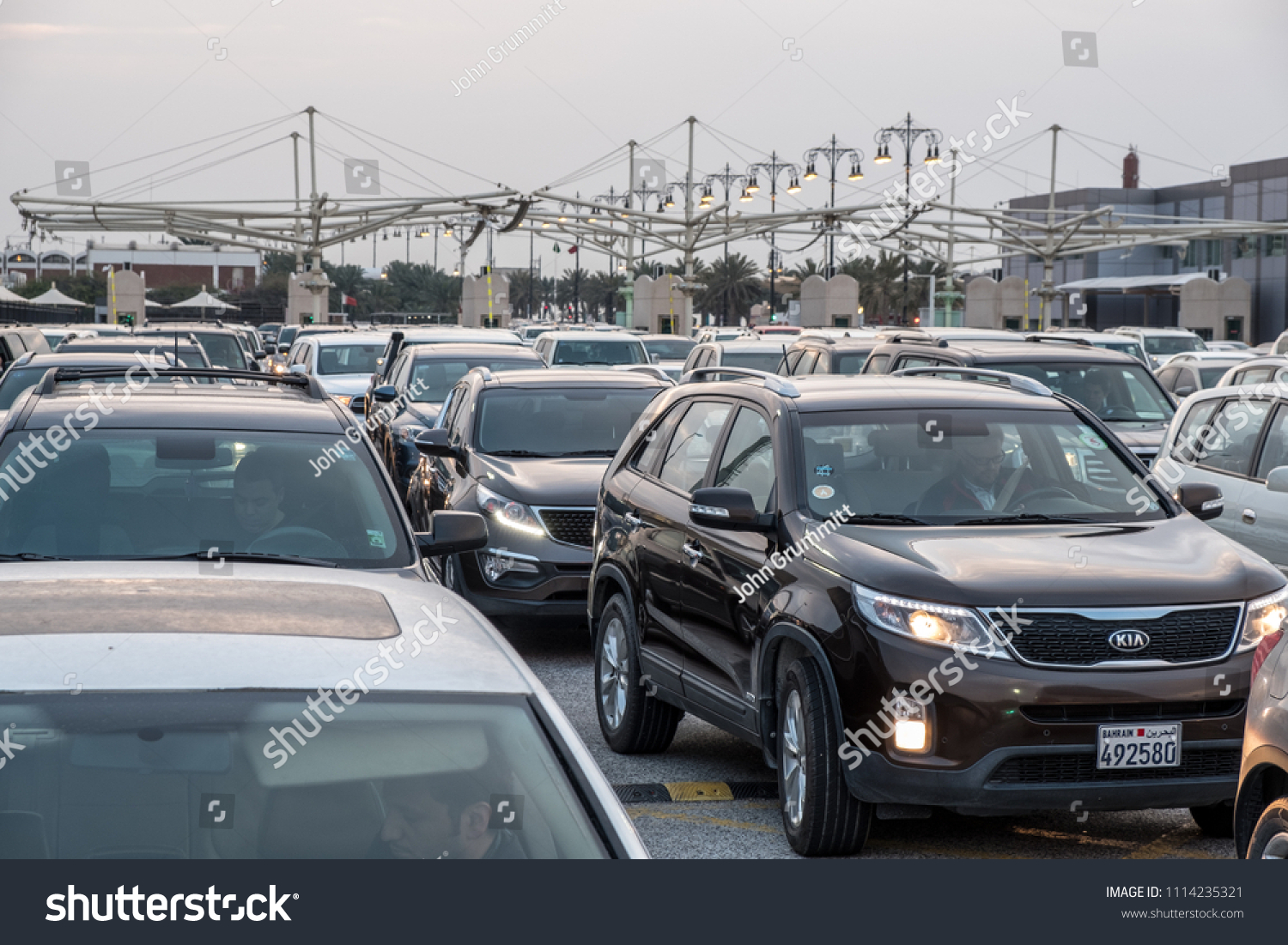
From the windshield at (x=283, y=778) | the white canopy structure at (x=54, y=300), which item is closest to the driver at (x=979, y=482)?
the windshield at (x=283, y=778)

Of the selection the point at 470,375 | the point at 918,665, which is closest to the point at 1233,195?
the point at 470,375

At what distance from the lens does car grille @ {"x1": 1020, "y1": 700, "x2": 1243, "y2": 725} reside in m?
5.43

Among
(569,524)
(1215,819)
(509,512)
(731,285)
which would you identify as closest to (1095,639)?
(1215,819)

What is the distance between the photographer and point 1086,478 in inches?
273

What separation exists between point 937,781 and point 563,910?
3220 millimetres

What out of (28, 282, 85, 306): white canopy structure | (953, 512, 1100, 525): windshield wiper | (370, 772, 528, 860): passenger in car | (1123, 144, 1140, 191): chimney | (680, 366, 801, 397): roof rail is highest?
(1123, 144, 1140, 191): chimney

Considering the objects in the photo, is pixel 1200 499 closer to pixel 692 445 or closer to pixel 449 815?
pixel 692 445

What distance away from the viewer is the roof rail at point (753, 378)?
23.3 ft

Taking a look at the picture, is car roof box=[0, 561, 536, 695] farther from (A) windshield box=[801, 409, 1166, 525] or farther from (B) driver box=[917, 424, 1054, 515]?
(B) driver box=[917, 424, 1054, 515]

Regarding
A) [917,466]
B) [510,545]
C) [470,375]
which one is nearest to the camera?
[917,466]

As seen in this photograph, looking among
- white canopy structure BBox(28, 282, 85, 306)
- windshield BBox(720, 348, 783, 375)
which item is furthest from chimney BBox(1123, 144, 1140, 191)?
windshield BBox(720, 348, 783, 375)

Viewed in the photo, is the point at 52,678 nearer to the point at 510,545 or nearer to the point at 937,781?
the point at 937,781

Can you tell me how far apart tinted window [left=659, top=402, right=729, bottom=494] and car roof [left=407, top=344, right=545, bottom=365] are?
1084 cm

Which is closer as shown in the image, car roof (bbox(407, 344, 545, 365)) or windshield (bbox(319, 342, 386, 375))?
car roof (bbox(407, 344, 545, 365))
